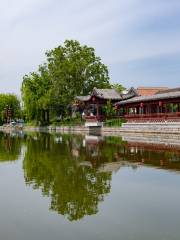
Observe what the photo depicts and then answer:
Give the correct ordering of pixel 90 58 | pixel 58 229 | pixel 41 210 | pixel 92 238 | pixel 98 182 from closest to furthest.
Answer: pixel 92 238
pixel 58 229
pixel 41 210
pixel 98 182
pixel 90 58

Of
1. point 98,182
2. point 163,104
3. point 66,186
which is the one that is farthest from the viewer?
point 163,104

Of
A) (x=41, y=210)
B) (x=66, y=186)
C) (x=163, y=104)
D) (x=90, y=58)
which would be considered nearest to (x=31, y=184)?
(x=66, y=186)

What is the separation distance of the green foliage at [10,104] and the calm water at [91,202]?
281 feet

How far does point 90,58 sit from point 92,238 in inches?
2267

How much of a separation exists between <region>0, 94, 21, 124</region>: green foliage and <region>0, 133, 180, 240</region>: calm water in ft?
281

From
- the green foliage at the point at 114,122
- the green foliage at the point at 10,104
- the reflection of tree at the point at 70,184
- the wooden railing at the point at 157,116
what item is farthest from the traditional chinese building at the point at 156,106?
the green foliage at the point at 10,104

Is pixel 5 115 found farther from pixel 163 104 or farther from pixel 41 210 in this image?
pixel 41 210

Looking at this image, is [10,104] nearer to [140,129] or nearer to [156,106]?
[156,106]

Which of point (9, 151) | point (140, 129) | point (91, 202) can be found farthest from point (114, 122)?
point (91, 202)

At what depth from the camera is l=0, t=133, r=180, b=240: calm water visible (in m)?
7.47

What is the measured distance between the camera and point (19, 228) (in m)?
7.78

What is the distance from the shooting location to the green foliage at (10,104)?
101 m

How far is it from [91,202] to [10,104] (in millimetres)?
94181

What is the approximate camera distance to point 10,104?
10150cm
